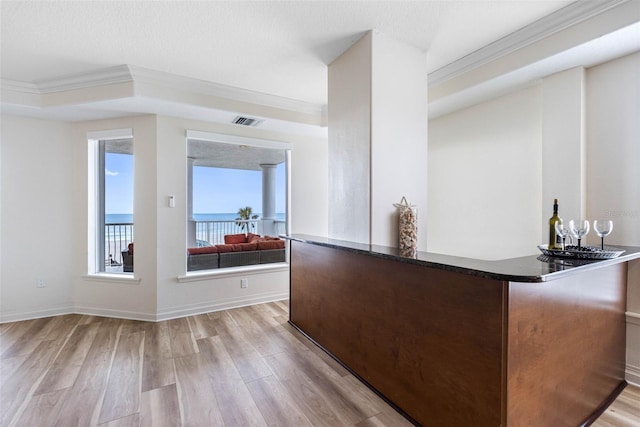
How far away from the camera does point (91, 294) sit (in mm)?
3764

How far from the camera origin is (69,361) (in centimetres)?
255

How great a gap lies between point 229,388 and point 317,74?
9.62 feet

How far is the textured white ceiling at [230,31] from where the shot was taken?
210 cm

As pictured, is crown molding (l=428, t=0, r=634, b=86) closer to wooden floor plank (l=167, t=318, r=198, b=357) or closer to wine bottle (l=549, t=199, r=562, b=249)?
wine bottle (l=549, t=199, r=562, b=249)

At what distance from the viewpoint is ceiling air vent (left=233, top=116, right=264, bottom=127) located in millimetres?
3752

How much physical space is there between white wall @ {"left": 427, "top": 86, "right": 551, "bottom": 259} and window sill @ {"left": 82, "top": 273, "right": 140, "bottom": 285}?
3719 millimetres

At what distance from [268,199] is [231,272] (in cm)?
251

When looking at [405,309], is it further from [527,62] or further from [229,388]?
[527,62]

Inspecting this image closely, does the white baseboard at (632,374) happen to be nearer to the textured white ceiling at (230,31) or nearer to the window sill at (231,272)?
the textured white ceiling at (230,31)

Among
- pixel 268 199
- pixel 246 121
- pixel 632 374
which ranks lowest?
pixel 632 374

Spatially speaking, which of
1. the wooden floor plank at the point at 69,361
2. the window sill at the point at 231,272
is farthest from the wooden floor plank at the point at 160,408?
the window sill at the point at 231,272

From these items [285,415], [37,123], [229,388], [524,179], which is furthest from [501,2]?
[37,123]

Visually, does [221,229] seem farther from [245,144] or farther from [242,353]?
[242,353]

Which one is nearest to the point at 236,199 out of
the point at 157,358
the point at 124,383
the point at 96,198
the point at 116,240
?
the point at 116,240
